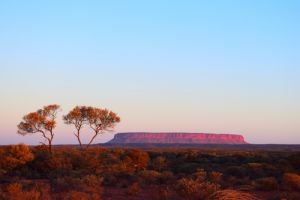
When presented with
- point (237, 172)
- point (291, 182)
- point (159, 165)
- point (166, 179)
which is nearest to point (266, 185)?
point (291, 182)

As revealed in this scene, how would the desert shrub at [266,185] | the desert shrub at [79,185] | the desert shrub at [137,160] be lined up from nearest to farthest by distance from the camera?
the desert shrub at [79,185] → the desert shrub at [266,185] → the desert shrub at [137,160]

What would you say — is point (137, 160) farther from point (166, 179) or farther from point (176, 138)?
point (176, 138)

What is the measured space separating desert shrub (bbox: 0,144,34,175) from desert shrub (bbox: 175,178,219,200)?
19200 mm

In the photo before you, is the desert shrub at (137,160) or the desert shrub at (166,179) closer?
the desert shrub at (166,179)

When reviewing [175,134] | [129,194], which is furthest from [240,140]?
[129,194]

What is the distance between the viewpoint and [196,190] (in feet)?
53.9

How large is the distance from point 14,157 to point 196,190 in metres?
22.8

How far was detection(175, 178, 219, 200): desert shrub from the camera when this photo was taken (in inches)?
623

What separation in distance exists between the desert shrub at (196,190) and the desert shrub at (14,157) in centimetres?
1920

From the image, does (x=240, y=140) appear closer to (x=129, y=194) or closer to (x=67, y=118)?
(x=67, y=118)

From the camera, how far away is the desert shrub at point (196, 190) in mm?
15812

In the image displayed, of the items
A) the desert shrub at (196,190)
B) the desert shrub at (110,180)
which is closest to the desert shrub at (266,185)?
the desert shrub at (110,180)

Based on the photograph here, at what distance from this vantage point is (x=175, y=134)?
19638 cm

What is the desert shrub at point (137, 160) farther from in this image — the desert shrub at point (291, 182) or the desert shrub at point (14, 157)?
the desert shrub at point (291, 182)
